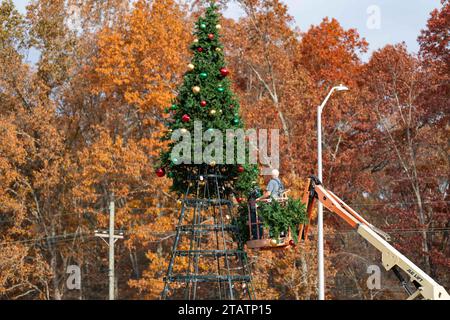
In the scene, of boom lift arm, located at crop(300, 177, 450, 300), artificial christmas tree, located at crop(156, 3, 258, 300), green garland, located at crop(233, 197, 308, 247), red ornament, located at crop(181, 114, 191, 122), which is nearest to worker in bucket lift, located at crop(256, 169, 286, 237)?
green garland, located at crop(233, 197, 308, 247)

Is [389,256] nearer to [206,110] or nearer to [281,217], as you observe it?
[281,217]

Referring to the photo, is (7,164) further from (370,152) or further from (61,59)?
(370,152)

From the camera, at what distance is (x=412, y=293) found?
13750mm

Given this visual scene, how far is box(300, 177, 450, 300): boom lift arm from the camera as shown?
43.1ft

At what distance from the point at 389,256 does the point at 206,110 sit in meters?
4.22

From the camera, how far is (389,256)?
45.3 ft

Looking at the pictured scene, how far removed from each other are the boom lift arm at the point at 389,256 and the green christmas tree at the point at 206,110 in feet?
3.91

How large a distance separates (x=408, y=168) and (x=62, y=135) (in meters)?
14.8

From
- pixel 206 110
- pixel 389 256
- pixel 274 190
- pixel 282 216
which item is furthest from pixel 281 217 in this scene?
pixel 206 110

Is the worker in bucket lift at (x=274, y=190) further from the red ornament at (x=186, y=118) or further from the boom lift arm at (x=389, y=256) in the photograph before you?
the red ornament at (x=186, y=118)

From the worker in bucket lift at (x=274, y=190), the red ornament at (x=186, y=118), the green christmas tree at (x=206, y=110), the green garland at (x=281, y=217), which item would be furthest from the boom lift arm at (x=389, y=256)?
the red ornament at (x=186, y=118)

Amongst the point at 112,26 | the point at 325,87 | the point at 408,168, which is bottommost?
the point at 408,168

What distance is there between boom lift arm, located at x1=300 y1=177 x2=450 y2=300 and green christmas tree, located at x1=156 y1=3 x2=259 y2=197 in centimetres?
119
